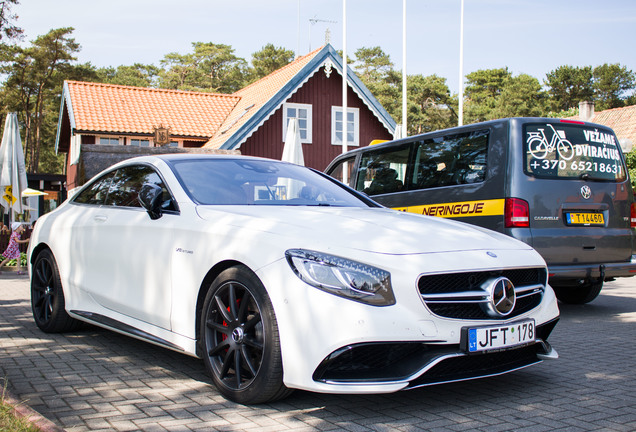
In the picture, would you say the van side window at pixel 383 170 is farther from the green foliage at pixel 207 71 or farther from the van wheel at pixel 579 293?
the green foliage at pixel 207 71

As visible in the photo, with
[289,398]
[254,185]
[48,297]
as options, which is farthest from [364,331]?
[48,297]

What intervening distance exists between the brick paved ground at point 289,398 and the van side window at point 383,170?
3.69 meters

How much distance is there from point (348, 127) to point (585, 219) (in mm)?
19549

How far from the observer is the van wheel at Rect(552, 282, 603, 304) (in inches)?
336

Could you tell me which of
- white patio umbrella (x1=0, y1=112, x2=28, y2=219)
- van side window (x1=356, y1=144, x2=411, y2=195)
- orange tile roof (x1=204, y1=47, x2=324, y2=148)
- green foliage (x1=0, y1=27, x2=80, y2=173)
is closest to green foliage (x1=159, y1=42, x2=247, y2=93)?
green foliage (x1=0, y1=27, x2=80, y2=173)

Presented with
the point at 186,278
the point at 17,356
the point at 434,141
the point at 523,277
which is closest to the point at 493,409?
the point at 523,277

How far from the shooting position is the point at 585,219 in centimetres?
727

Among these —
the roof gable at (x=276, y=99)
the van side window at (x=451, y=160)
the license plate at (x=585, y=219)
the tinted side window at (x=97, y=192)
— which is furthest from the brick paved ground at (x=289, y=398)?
the roof gable at (x=276, y=99)

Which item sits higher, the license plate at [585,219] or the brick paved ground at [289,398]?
the license plate at [585,219]

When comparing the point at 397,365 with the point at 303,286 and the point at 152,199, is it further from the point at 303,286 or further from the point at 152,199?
the point at 152,199

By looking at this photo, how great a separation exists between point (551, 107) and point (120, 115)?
173ft

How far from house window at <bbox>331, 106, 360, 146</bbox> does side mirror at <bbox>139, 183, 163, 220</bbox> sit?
Answer: 72.0 feet

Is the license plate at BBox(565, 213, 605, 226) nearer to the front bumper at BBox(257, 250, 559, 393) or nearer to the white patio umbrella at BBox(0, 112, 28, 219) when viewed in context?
the front bumper at BBox(257, 250, 559, 393)

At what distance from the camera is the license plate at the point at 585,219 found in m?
7.16
